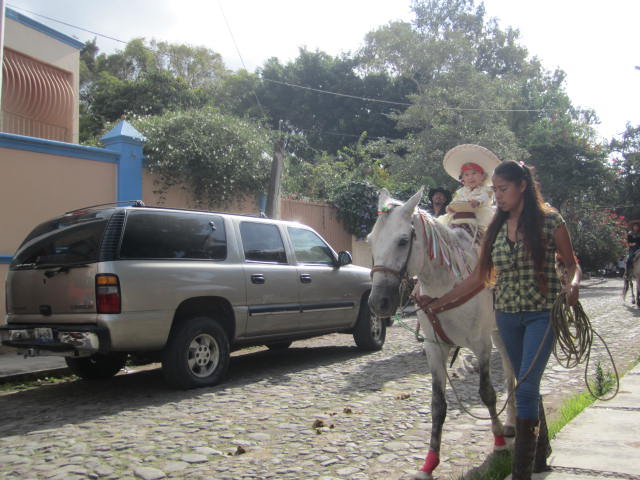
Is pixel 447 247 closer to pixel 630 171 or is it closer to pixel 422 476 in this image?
pixel 422 476

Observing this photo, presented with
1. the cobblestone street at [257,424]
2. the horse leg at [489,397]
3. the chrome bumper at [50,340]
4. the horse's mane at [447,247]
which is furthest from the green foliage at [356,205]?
the horse leg at [489,397]

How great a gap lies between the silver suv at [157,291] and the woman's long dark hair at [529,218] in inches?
150

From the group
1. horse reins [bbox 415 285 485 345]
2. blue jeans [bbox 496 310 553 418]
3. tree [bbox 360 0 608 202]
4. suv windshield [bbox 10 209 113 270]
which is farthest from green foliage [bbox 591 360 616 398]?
tree [bbox 360 0 608 202]

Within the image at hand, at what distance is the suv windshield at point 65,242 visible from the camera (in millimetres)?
5926

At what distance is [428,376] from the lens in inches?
272

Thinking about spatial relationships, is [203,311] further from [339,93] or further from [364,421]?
[339,93]

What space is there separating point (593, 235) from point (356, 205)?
17285 mm

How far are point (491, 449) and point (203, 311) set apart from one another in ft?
12.1

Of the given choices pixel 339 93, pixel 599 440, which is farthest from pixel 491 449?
pixel 339 93

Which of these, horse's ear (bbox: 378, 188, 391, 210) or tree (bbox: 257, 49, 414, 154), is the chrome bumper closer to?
horse's ear (bbox: 378, 188, 391, 210)

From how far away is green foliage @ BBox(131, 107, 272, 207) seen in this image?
11516 millimetres

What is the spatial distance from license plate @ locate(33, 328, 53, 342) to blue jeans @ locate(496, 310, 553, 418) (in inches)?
180

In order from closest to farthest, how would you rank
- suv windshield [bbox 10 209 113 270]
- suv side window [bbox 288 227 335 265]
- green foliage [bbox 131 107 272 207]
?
suv windshield [bbox 10 209 113 270] < suv side window [bbox 288 227 335 265] < green foliage [bbox 131 107 272 207]

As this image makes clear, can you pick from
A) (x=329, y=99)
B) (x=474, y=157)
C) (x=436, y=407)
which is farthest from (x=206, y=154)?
(x=329, y=99)
